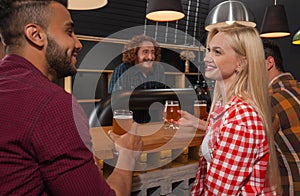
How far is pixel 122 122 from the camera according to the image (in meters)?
1.18

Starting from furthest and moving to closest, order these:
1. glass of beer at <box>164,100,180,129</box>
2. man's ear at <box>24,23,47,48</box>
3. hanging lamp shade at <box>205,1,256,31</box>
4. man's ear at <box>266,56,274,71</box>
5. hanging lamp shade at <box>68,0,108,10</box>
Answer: hanging lamp shade at <box>205,1,256,31</box>, man's ear at <box>266,56,274,71</box>, hanging lamp shade at <box>68,0,108,10</box>, glass of beer at <box>164,100,180,129</box>, man's ear at <box>24,23,47,48</box>

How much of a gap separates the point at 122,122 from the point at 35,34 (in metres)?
0.48

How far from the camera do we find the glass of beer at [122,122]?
118 cm

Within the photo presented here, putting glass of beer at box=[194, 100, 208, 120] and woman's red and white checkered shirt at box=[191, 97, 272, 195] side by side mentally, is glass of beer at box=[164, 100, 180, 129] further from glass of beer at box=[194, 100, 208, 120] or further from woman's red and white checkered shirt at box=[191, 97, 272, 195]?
woman's red and white checkered shirt at box=[191, 97, 272, 195]

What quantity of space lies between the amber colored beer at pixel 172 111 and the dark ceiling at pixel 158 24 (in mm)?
4203

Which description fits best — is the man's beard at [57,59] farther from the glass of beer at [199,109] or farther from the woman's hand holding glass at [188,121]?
the glass of beer at [199,109]

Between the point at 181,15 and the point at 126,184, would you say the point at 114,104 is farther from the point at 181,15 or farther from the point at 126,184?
the point at 181,15

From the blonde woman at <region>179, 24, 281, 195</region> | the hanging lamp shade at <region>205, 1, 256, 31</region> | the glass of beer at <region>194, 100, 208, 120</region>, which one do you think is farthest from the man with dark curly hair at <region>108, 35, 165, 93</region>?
the blonde woman at <region>179, 24, 281, 195</region>

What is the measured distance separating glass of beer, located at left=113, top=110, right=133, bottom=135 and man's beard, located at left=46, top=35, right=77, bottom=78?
1.06 feet

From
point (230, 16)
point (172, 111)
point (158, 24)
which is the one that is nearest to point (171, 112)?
point (172, 111)

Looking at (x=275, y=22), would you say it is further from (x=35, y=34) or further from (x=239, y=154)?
(x=35, y=34)

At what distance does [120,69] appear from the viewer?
3531 mm

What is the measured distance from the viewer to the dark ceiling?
221 inches

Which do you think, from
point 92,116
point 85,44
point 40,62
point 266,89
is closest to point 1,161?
point 40,62
